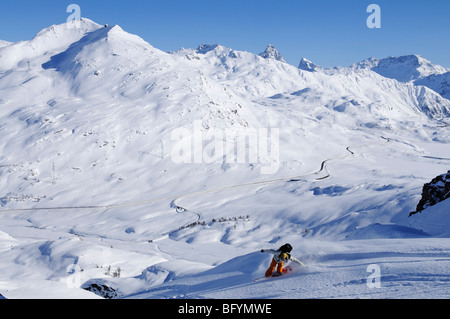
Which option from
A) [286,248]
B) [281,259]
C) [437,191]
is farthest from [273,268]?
[437,191]

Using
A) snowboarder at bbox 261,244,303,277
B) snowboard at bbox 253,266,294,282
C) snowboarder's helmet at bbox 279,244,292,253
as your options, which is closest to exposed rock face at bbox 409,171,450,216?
A: snowboard at bbox 253,266,294,282

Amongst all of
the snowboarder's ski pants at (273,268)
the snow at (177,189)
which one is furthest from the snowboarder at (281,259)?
the snow at (177,189)

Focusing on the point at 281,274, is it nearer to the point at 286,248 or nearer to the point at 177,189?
the point at 286,248

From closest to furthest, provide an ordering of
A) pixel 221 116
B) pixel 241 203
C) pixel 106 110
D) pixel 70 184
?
pixel 241 203, pixel 70 184, pixel 106 110, pixel 221 116

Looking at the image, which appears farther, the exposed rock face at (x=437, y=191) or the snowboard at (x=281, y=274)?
the exposed rock face at (x=437, y=191)

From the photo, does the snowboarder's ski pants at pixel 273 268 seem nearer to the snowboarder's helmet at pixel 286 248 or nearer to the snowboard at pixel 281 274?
the snowboard at pixel 281 274

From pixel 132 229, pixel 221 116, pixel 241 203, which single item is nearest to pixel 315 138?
pixel 221 116

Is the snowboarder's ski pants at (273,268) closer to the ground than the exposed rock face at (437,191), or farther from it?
closer to the ground
